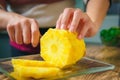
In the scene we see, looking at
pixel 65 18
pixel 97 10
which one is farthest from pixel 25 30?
pixel 97 10

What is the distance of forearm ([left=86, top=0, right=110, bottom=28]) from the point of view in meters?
0.85

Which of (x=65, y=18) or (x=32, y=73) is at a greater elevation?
(x=65, y=18)

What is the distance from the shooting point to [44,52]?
71 centimetres

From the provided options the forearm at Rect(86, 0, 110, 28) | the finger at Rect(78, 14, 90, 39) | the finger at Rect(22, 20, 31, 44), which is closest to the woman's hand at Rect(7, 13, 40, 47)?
the finger at Rect(22, 20, 31, 44)

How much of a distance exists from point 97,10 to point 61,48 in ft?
0.86

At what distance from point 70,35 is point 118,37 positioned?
61 cm

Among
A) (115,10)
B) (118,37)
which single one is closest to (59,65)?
(118,37)

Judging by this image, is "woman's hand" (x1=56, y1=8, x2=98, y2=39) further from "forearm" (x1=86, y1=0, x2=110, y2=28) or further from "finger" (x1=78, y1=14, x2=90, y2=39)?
"forearm" (x1=86, y1=0, x2=110, y2=28)

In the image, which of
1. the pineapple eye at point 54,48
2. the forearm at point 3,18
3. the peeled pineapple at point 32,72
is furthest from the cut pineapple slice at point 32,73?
the forearm at point 3,18

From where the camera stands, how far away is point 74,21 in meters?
0.65

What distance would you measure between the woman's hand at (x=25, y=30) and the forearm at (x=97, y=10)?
0.25 m

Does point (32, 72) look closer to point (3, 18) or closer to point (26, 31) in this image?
point (26, 31)

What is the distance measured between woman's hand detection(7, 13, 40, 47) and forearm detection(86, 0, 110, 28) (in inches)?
9.9

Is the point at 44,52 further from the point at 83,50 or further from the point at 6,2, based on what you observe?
the point at 6,2
